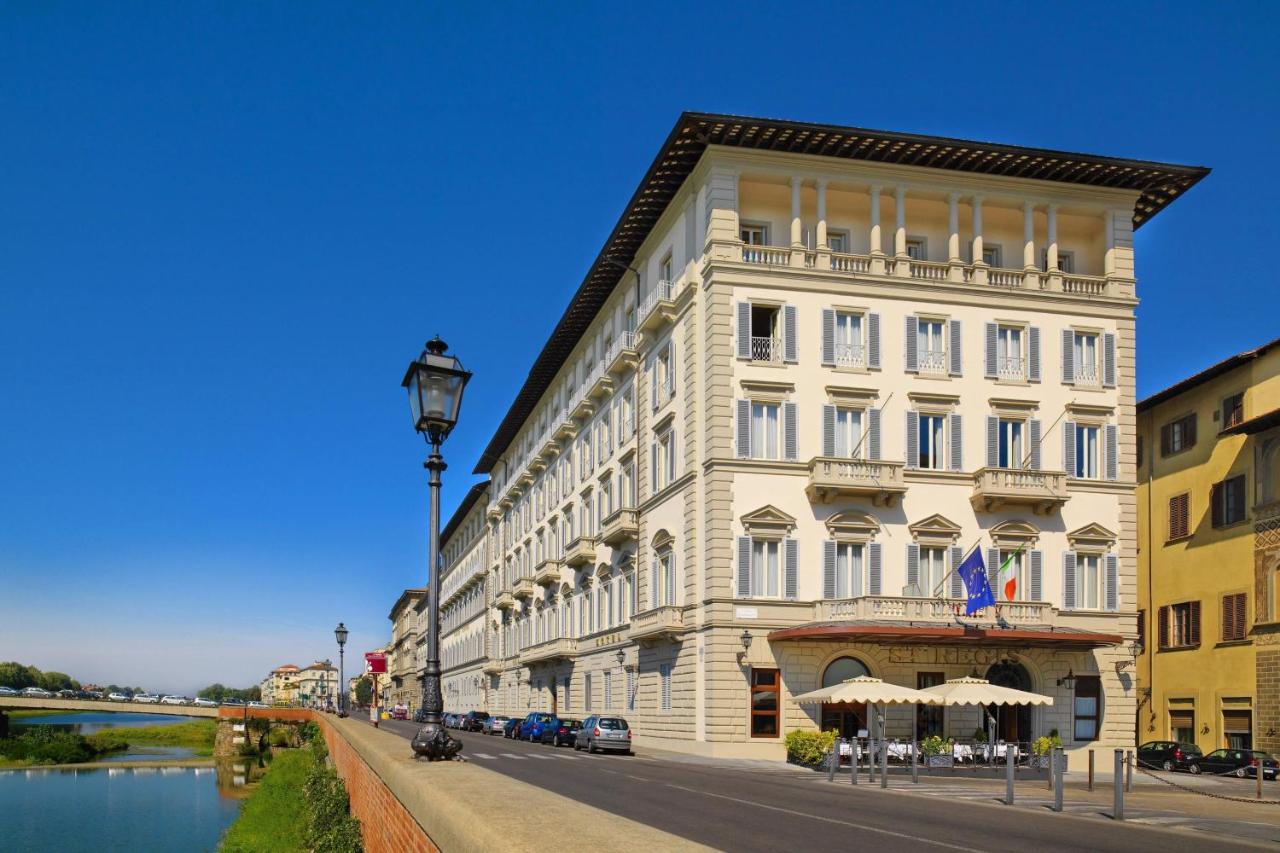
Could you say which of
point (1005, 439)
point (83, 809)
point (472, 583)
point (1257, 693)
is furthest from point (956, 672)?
point (472, 583)

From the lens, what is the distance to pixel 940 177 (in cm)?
4444

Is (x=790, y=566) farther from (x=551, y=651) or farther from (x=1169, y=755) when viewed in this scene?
(x=551, y=651)

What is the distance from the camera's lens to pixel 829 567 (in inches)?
1641

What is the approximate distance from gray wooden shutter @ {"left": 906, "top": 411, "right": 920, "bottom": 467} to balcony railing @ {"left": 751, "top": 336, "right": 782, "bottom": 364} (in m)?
5.26

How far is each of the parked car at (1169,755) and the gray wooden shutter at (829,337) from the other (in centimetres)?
1870

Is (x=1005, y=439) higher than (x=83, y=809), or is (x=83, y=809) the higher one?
(x=1005, y=439)

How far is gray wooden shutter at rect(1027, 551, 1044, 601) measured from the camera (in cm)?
4312

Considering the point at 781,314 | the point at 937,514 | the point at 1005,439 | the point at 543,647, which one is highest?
the point at 781,314

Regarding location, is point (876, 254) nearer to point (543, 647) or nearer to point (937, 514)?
point (937, 514)

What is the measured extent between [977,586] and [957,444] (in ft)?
21.5

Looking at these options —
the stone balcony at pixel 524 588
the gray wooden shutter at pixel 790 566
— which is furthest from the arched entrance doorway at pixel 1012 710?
the stone balcony at pixel 524 588

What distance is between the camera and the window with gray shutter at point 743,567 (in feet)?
135

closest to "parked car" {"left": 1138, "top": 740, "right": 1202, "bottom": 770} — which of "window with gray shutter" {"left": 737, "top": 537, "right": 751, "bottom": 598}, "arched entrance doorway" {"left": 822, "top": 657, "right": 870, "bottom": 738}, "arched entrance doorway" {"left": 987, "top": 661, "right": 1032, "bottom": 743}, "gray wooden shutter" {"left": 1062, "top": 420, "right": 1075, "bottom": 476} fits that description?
"arched entrance doorway" {"left": 987, "top": 661, "right": 1032, "bottom": 743}

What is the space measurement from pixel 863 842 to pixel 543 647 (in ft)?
176
